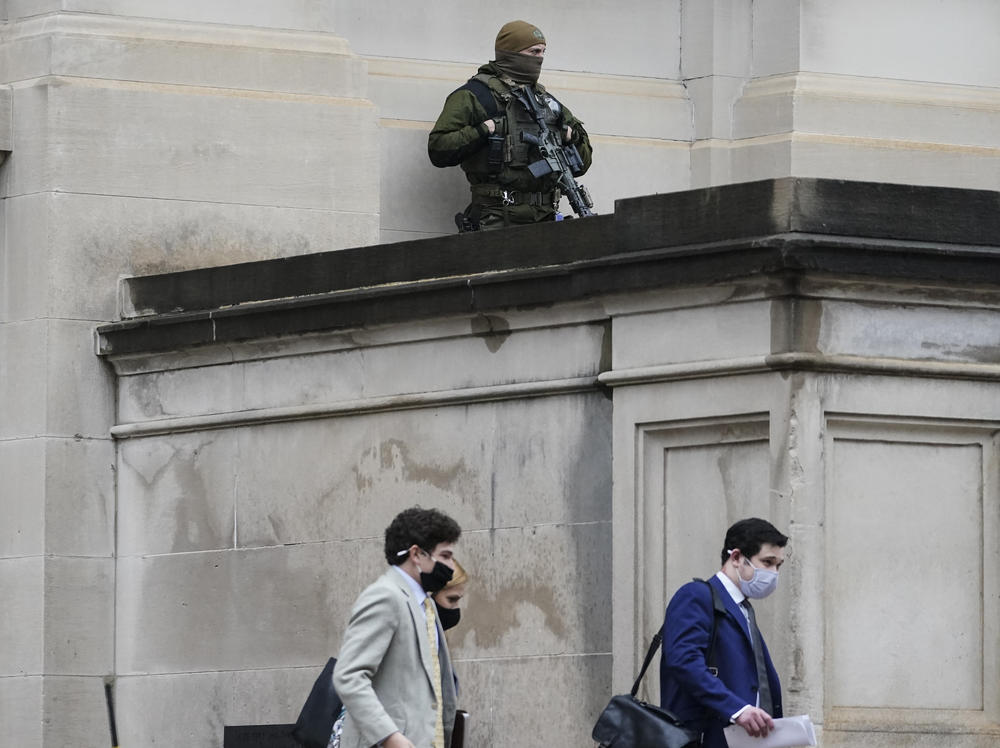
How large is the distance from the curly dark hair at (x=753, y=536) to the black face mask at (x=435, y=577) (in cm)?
108

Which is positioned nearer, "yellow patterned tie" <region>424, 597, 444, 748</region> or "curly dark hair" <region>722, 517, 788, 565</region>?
"yellow patterned tie" <region>424, 597, 444, 748</region>

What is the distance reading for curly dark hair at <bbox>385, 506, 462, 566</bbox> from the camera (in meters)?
9.88

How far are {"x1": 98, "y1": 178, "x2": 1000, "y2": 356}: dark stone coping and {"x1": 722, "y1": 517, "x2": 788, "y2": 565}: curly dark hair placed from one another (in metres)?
1.33

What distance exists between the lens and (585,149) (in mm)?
15703

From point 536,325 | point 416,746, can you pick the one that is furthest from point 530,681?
point 416,746

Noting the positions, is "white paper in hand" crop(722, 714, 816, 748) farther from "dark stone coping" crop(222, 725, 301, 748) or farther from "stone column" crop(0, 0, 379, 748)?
"stone column" crop(0, 0, 379, 748)

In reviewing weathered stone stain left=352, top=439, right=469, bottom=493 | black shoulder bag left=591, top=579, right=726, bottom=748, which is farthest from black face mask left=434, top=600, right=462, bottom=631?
weathered stone stain left=352, top=439, right=469, bottom=493

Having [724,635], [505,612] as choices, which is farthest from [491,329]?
[724,635]

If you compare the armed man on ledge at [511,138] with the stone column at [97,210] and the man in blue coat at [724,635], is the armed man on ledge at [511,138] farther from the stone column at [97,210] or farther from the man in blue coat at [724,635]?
the man in blue coat at [724,635]

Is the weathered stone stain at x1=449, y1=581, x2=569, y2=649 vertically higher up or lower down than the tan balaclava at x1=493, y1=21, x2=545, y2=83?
lower down

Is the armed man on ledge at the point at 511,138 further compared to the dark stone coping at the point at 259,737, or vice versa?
the armed man on ledge at the point at 511,138

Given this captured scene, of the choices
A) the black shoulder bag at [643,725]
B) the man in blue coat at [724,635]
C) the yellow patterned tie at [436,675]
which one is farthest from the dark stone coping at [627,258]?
the yellow patterned tie at [436,675]

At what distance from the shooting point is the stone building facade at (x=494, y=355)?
449 inches

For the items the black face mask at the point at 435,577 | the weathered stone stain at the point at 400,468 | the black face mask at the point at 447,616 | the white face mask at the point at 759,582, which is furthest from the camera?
the weathered stone stain at the point at 400,468
